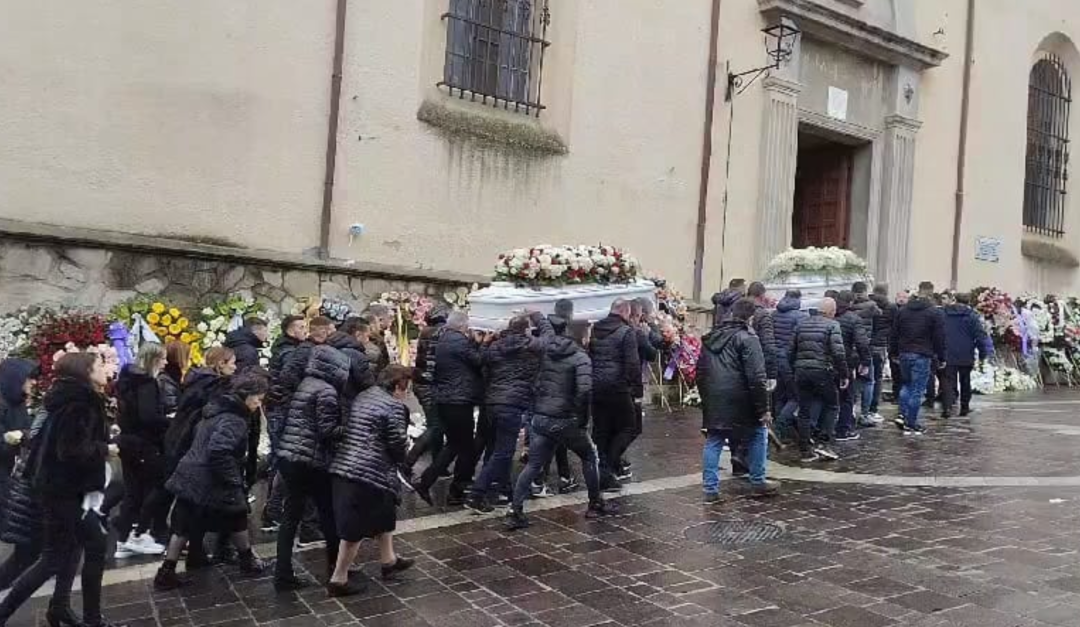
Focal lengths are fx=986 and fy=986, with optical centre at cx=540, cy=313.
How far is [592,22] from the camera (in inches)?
532

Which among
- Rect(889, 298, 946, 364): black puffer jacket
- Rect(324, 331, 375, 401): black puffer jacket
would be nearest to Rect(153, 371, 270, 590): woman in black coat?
Rect(324, 331, 375, 401): black puffer jacket

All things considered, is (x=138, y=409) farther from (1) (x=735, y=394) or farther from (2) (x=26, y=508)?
(1) (x=735, y=394)

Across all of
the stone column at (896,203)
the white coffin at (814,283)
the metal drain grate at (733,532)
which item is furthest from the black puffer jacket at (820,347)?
the stone column at (896,203)

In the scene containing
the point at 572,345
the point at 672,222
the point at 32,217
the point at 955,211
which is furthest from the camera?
the point at 955,211

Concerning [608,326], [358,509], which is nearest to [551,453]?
[608,326]

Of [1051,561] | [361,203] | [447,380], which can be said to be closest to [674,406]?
[361,203]

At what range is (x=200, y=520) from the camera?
584 cm

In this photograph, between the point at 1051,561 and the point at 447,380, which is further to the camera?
the point at 447,380

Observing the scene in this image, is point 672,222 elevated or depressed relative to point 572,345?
elevated

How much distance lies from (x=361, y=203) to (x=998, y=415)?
9.13 m

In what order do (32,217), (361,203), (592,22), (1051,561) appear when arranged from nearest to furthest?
1. (1051,561)
2. (32,217)
3. (361,203)
4. (592,22)

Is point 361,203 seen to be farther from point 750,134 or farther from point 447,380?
point 750,134

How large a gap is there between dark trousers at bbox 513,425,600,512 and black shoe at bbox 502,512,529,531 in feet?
0.14

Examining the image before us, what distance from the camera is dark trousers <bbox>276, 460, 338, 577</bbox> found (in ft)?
18.7
